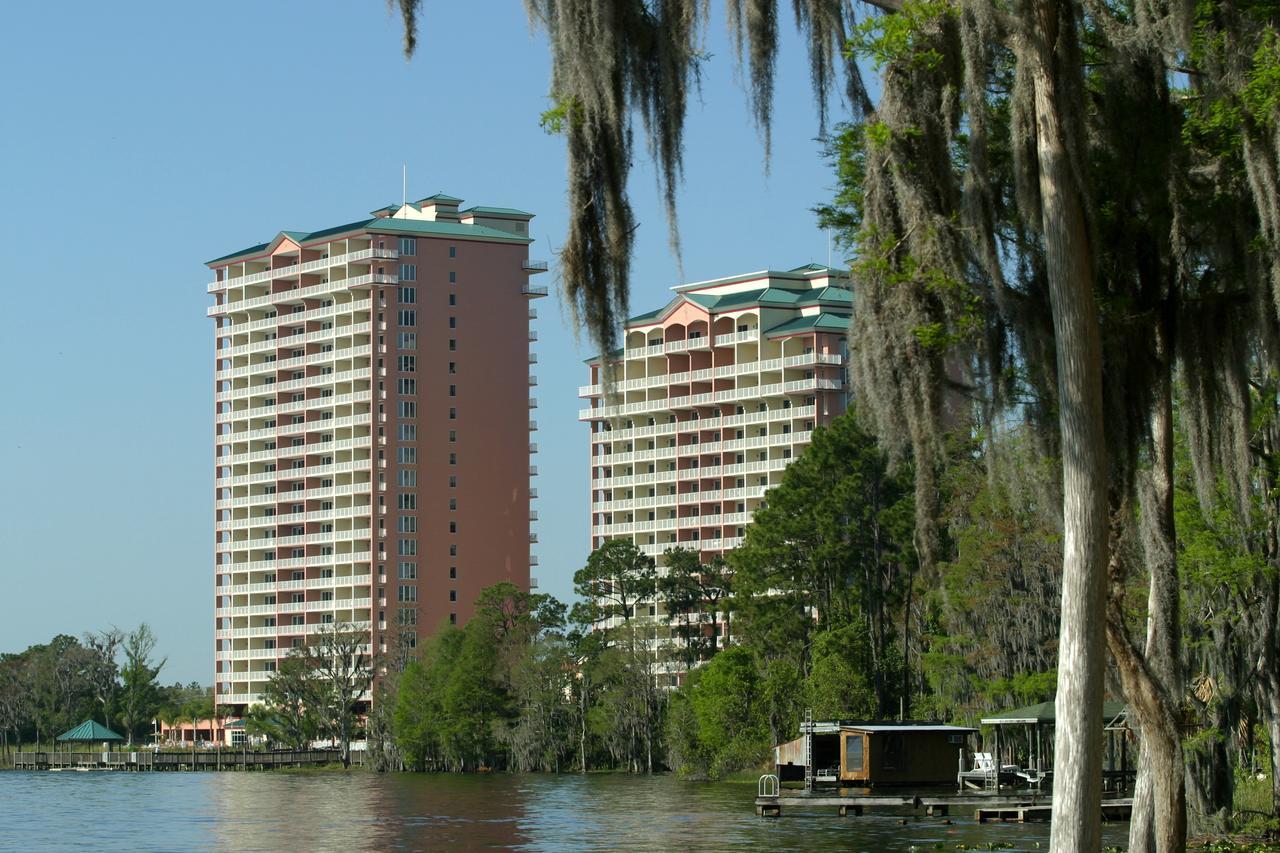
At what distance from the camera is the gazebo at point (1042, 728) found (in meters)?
50.3

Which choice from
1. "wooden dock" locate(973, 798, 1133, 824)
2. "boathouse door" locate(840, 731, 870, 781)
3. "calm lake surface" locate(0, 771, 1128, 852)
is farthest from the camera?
"boathouse door" locate(840, 731, 870, 781)

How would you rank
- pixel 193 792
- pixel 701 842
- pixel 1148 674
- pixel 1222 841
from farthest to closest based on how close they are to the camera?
pixel 193 792 < pixel 701 842 < pixel 1222 841 < pixel 1148 674

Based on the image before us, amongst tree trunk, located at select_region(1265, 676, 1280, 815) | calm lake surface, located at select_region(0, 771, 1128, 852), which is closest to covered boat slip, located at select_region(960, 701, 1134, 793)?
calm lake surface, located at select_region(0, 771, 1128, 852)

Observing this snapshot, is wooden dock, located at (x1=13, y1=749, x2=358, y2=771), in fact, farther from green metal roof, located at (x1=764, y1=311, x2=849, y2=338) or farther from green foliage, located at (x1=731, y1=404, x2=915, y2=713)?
green foliage, located at (x1=731, y1=404, x2=915, y2=713)

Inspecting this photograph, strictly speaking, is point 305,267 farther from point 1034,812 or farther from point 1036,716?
point 1034,812

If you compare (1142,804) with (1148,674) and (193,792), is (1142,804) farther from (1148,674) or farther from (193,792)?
(193,792)

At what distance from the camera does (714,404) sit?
136 metres

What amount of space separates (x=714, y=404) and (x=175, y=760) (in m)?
46.9

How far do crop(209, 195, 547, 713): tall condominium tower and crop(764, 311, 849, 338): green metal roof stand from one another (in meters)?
26.9

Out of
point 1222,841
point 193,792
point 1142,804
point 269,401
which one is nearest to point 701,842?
point 1222,841

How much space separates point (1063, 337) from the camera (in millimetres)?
Answer: 16906

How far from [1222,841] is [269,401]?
13061 cm

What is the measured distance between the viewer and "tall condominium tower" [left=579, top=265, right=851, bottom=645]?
12850 cm

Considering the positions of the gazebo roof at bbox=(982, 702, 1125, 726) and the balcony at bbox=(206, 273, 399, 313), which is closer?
the gazebo roof at bbox=(982, 702, 1125, 726)
